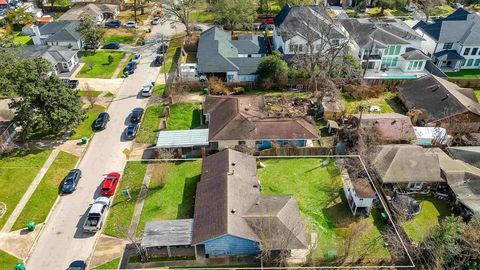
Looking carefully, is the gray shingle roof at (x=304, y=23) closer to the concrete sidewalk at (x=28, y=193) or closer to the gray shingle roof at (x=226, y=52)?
the gray shingle roof at (x=226, y=52)

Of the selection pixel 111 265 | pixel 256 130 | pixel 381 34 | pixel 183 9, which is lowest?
pixel 111 265

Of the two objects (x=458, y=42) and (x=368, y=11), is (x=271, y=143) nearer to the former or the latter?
(x=458, y=42)

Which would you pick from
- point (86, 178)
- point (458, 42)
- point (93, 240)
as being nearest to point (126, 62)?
point (86, 178)

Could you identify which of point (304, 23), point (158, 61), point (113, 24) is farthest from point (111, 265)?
point (113, 24)

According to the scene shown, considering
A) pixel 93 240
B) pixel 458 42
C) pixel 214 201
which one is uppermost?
pixel 458 42

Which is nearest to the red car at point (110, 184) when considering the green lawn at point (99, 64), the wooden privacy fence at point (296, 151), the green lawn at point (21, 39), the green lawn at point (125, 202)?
the green lawn at point (125, 202)

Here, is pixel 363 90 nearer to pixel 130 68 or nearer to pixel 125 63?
pixel 130 68

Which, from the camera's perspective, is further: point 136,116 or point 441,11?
point 441,11
